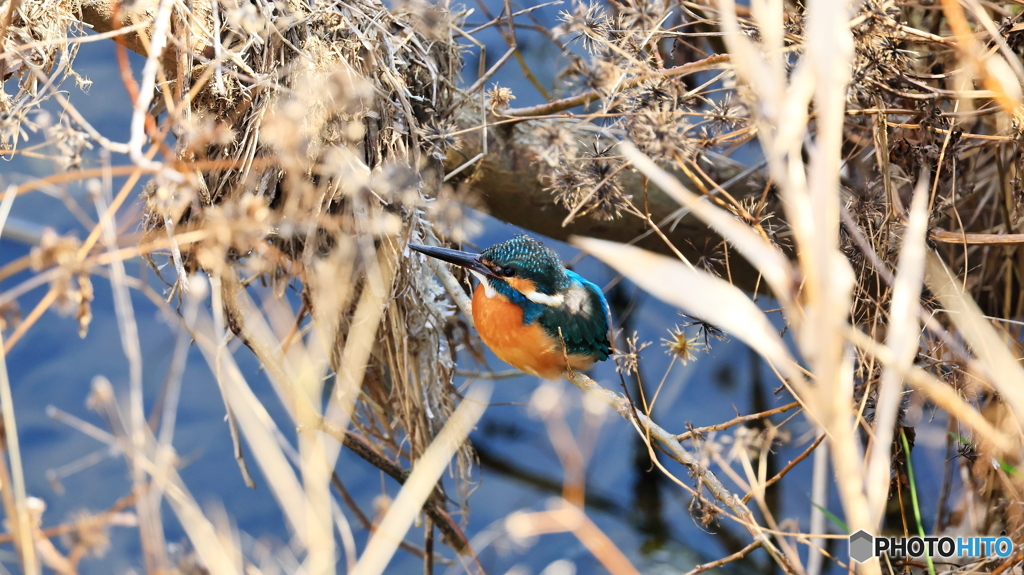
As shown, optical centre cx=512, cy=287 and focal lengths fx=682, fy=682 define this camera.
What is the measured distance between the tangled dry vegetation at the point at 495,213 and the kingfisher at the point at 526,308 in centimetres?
16

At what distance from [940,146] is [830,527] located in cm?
294

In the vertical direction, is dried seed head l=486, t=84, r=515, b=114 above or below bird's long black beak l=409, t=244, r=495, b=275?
above

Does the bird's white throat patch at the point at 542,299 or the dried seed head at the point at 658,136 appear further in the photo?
the bird's white throat patch at the point at 542,299

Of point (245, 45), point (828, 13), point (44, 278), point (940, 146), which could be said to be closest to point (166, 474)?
point (44, 278)

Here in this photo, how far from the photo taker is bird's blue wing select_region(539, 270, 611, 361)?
101 inches

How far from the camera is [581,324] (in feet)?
8.66

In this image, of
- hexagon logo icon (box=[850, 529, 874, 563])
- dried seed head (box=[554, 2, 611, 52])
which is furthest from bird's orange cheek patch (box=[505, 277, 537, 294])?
hexagon logo icon (box=[850, 529, 874, 563])

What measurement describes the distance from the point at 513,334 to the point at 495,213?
0.85 meters

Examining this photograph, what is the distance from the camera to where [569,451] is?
957mm

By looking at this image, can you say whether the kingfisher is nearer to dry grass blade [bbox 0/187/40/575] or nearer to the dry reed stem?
the dry reed stem

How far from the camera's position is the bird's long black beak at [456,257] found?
2262 millimetres

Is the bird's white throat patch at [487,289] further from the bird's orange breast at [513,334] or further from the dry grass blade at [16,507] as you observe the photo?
the dry grass blade at [16,507]

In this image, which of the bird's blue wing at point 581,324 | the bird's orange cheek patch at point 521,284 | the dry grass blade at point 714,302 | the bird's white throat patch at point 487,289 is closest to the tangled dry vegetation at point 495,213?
the dry grass blade at point 714,302

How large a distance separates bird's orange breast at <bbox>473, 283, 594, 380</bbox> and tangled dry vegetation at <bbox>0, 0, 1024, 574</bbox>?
6.3 inches
